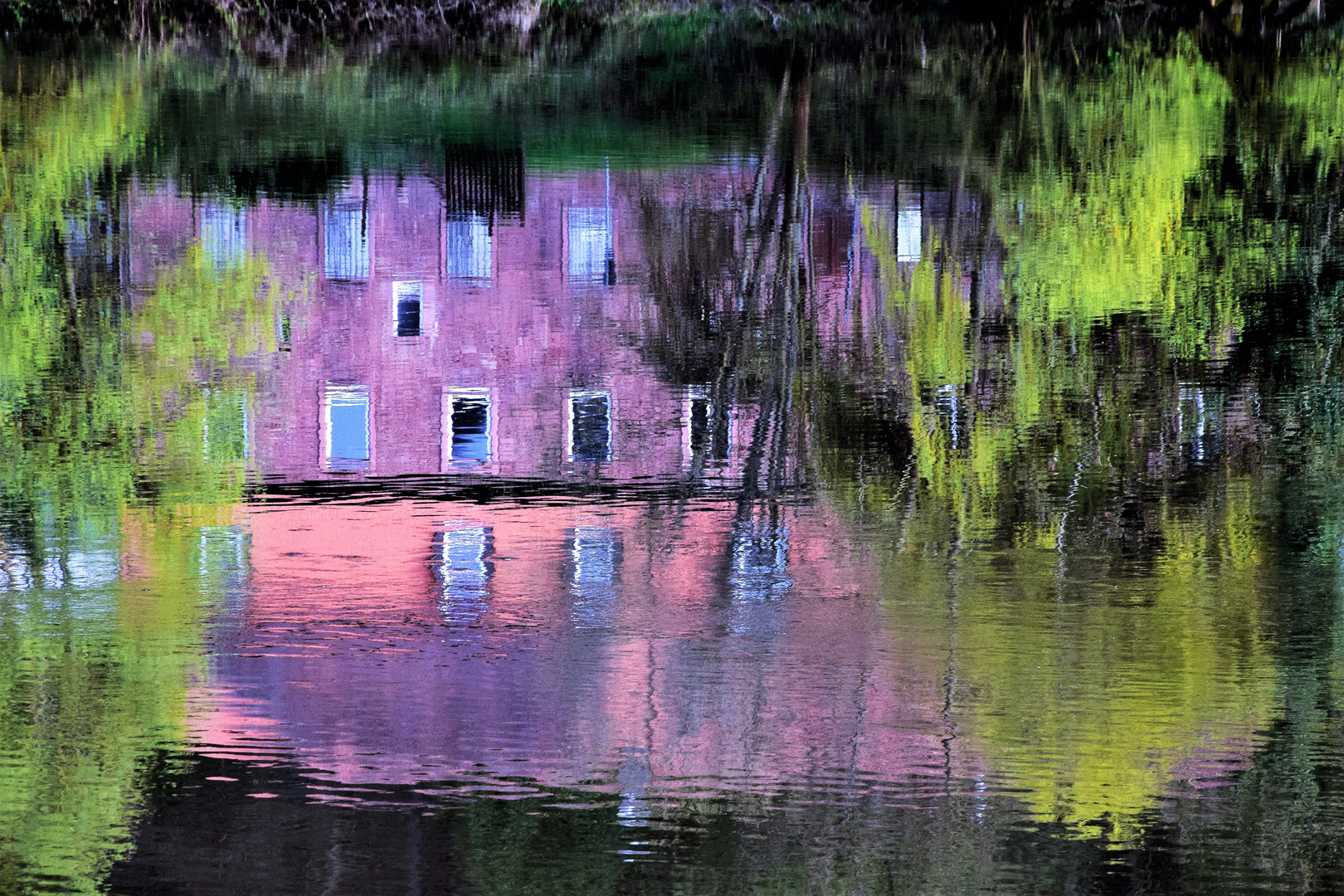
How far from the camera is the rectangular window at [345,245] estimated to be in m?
15.4

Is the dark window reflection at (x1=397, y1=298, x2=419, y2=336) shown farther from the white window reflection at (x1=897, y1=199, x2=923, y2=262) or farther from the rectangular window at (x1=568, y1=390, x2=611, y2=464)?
the white window reflection at (x1=897, y1=199, x2=923, y2=262)

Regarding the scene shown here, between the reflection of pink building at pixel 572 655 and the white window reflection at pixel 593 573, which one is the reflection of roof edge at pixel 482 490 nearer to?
the reflection of pink building at pixel 572 655

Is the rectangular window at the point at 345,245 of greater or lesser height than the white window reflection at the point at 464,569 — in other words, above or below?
above

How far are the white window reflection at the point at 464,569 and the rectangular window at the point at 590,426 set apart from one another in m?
1.12

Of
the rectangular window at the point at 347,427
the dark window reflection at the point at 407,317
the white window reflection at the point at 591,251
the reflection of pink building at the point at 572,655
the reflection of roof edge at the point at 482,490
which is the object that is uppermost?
the white window reflection at the point at 591,251

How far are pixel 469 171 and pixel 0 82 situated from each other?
6676mm

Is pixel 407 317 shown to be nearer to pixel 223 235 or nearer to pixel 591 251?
pixel 591 251

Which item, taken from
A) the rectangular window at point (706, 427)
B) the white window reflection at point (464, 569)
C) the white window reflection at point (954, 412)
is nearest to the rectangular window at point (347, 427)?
the white window reflection at point (464, 569)

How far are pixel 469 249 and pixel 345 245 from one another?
1.13m

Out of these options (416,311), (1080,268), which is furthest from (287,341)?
(1080,268)

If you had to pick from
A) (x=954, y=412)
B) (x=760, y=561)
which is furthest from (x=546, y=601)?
(x=954, y=412)

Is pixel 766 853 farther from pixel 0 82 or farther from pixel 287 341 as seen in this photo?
pixel 0 82

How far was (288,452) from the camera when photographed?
927 centimetres

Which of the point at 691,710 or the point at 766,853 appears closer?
the point at 766,853
